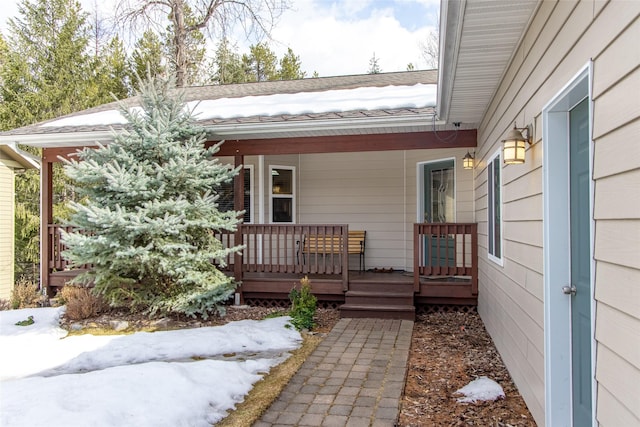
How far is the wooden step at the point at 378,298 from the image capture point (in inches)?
244

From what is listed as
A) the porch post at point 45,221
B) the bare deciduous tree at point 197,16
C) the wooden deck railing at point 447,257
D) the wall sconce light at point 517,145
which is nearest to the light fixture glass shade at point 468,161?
the wooden deck railing at point 447,257

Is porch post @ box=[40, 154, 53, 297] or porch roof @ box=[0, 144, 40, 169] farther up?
porch roof @ box=[0, 144, 40, 169]

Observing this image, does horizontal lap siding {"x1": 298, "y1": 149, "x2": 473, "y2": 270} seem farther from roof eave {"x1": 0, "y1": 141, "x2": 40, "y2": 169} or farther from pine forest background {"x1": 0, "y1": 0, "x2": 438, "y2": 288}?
pine forest background {"x1": 0, "y1": 0, "x2": 438, "y2": 288}

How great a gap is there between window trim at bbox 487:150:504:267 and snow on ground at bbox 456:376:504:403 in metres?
1.13

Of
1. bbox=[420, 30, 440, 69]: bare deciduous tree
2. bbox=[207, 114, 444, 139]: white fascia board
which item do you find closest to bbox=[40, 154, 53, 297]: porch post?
bbox=[207, 114, 444, 139]: white fascia board

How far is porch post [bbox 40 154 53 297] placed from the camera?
7.35 metres

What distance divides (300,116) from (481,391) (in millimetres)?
4339

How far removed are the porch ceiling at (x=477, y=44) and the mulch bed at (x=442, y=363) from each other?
2.64 metres

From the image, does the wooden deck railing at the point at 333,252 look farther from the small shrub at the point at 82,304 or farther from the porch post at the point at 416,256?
the small shrub at the point at 82,304

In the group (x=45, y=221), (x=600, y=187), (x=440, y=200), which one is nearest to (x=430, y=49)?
(x=440, y=200)

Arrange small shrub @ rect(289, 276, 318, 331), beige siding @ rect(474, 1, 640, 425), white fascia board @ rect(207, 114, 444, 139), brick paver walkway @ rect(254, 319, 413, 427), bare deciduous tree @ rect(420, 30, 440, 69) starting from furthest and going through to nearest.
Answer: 1. bare deciduous tree @ rect(420, 30, 440, 69)
2. white fascia board @ rect(207, 114, 444, 139)
3. small shrub @ rect(289, 276, 318, 331)
4. brick paver walkway @ rect(254, 319, 413, 427)
5. beige siding @ rect(474, 1, 640, 425)

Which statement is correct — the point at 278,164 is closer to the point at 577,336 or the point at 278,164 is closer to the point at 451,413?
the point at 451,413

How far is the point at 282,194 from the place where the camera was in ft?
28.1

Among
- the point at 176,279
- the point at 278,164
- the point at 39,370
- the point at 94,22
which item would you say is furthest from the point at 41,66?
the point at 39,370
